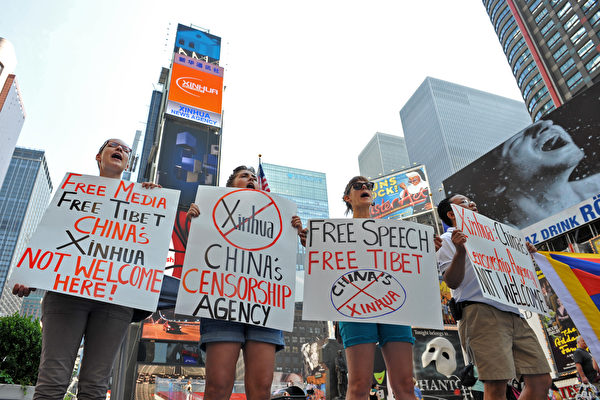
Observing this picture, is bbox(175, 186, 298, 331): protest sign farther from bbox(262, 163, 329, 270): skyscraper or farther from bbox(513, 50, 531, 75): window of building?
bbox(262, 163, 329, 270): skyscraper

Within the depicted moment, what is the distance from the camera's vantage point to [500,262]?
9.81ft

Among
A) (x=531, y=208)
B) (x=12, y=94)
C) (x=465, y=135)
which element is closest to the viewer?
(x=531, y=208)

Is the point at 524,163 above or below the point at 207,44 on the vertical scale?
below

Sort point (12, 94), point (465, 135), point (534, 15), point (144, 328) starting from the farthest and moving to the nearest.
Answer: point (465, 135) → point (12, 94) → point (534, 15) → point (144, 328)

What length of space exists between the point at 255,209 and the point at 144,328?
88.0ft

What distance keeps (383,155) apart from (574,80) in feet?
370

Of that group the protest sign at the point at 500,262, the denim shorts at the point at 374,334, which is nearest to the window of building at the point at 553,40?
the protest sign at the point at 500,262

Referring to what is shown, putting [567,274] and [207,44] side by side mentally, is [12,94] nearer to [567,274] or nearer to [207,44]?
[207,44]

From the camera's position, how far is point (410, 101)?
14662 centimetres

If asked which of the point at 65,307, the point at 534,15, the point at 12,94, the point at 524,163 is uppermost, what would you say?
the point at 12,94

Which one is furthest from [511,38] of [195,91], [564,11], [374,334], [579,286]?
[374,334]

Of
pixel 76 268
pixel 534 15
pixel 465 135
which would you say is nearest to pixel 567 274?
pixel 76 268

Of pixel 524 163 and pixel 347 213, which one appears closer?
pixel 347 213

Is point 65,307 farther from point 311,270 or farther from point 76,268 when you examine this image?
point 311,270
